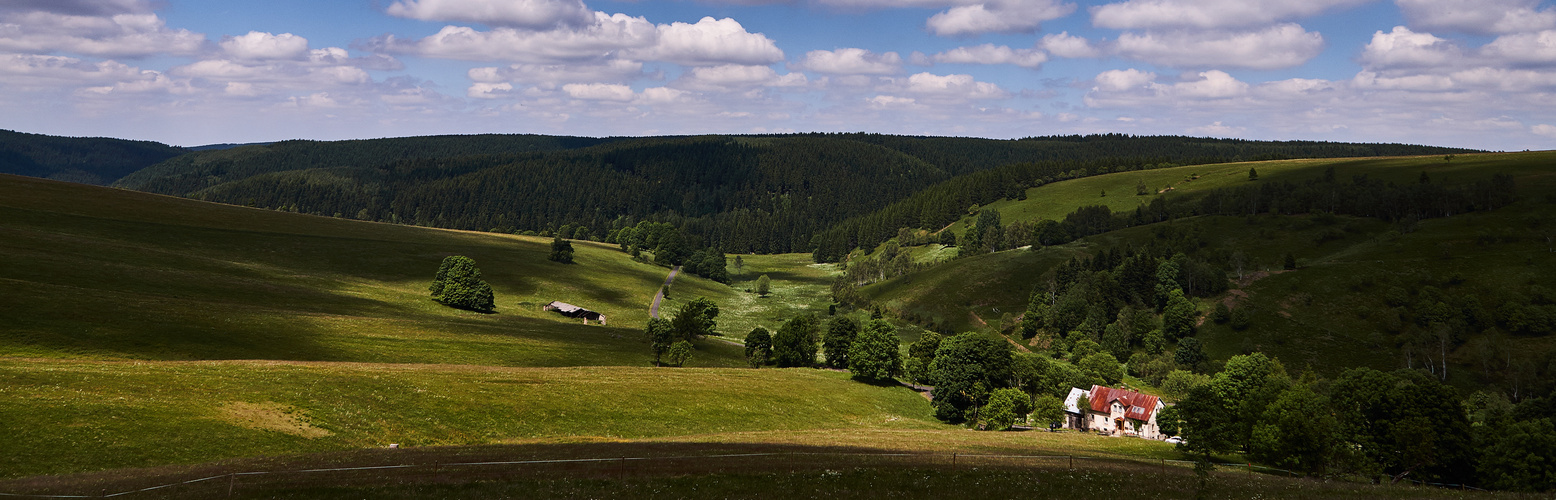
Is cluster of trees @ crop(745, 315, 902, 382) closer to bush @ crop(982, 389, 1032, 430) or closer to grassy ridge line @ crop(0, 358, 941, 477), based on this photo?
bush @ crop(982, 389, 1032, 430)

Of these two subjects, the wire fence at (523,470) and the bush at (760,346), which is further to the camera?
the bush at (760,346)

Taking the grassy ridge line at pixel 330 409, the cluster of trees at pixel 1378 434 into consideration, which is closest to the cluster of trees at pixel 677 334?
the grassy ridge line at pixel 330 409

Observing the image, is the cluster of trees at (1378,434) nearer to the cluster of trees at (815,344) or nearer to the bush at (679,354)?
the cluster of trees at (815,344)

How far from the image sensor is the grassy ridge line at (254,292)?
77.9 metres

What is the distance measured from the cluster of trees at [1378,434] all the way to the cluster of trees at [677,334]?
64.3m

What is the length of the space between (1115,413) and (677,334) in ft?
214

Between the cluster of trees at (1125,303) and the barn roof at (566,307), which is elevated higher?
the barn roof at (566,307)

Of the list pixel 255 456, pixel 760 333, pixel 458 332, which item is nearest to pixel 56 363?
pixel 255 456

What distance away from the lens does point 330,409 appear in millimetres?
54938

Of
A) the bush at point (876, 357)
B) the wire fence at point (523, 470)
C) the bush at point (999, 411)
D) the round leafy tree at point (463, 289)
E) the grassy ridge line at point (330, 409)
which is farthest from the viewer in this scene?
the round leafy tree at point (463, 289)

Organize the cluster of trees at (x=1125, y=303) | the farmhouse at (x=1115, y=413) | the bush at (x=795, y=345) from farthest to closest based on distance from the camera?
the cluster of trees at (x=1125, y=303) < the bush at (x=795, y=345) < the farmhouse at (x=1115, y=413)

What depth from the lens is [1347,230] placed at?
7564 inches

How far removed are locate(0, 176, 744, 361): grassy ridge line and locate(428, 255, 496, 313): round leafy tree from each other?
346cm

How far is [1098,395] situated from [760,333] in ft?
168
